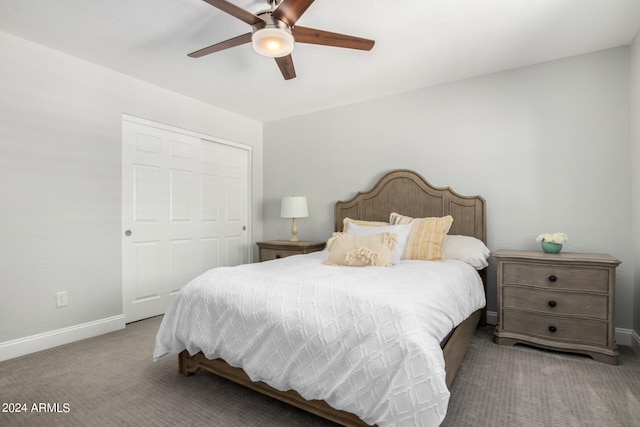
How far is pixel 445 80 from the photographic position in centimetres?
331

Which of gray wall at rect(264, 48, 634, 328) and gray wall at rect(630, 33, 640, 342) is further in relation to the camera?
gray wall at rect(264, 48, 634, 328)

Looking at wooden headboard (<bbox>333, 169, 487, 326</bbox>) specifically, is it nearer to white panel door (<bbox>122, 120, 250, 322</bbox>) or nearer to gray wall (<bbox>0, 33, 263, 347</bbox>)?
white panel door (<bbox>122, 120, 250, 322</bbox>)

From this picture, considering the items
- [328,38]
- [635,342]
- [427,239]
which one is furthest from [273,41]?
[635,342]

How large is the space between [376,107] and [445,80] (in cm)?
78

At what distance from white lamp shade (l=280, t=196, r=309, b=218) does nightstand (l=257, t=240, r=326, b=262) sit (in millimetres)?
334

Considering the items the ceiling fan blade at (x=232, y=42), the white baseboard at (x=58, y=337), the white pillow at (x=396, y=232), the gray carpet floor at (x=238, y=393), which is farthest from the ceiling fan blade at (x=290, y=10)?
the white baseboard at (x=58, y=337)

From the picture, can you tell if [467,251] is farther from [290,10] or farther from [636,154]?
[290,10]

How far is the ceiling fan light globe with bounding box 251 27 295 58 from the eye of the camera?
181cm

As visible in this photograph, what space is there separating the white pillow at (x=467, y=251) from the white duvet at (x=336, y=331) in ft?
2.07

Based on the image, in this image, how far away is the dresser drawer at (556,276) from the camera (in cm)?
232

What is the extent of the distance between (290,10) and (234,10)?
0.95 ft

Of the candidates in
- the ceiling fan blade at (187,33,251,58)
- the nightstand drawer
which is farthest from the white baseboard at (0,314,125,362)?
the ceiling fan blade at (187,33,251,58)

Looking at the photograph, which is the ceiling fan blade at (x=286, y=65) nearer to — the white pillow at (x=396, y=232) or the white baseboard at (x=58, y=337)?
the white pillow at (x=396, y=232)

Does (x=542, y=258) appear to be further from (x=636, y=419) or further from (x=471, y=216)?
(x=636, y=419)
